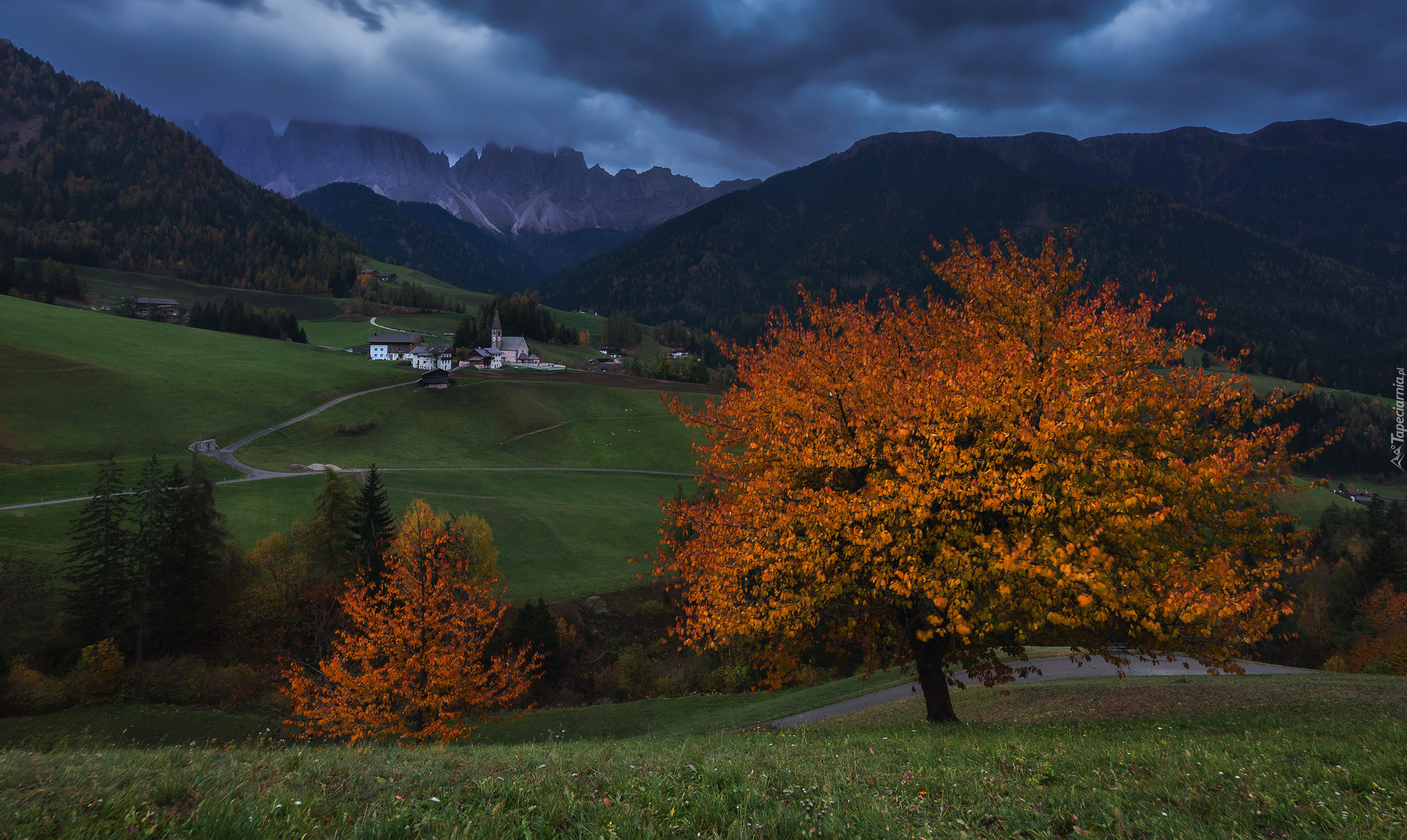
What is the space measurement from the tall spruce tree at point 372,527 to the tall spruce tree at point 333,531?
63 centimetres

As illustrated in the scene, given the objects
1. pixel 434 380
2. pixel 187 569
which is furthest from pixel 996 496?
pixel 434 380

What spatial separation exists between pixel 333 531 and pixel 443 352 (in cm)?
9448

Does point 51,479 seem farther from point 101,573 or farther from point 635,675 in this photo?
point 635,675

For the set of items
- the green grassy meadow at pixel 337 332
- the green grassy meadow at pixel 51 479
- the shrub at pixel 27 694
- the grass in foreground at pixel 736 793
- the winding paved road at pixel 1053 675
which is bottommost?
the shrub at pixel 27 694

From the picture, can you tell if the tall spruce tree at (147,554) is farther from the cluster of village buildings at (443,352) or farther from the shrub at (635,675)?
the cluster of village buildings at (443,352)

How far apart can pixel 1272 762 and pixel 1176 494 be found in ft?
23.4

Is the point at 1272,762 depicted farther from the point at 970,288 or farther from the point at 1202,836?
the point at 970,288

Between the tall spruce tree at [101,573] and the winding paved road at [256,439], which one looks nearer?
the tall spruce tree at [101,573]

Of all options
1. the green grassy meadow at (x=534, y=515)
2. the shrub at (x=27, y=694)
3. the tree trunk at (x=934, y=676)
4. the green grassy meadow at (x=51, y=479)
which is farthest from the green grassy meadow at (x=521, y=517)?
the tree trunk at (x=934, y=676)

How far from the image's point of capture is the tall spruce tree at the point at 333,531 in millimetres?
58281

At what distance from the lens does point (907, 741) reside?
11.6 metres

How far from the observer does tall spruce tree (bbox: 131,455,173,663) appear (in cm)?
4469

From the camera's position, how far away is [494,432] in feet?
356

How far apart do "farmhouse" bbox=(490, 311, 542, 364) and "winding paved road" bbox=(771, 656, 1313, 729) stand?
143362 mm
